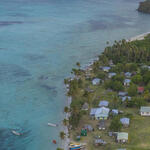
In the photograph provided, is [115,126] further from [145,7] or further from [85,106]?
[145,7]

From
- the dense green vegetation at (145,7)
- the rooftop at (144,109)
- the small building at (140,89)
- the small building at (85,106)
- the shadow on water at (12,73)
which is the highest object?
the dense green vegetation at (145,7)

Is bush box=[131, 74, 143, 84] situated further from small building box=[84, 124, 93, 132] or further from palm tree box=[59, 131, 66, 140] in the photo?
palm tree box=[59, 131, 66, 140]

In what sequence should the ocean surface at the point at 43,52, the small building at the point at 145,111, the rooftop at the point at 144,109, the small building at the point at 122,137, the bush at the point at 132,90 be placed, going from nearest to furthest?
the small building at the point at 122,137 < the small building at the point at 145,111 < the rooftop at the point at 144,109 < the ocean surface at the point at 43,52 < the bush at the point at 132,90

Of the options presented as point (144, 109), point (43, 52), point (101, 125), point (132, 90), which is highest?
point (43, 52)

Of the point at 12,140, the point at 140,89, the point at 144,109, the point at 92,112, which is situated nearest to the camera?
the point at 12,140

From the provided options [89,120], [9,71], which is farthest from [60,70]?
[89,120]

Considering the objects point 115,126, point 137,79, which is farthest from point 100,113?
point 137,79

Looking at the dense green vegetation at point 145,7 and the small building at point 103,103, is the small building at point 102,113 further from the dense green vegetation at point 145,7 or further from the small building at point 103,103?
the dense green vegetation at point 145,7

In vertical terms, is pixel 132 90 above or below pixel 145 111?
above

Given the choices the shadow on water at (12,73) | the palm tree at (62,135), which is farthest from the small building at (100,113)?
the shadow on water at (12,73)
